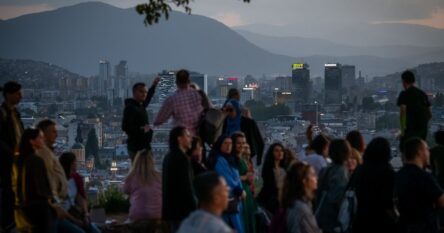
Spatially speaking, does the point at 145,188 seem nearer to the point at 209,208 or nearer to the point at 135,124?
the point at 135,124

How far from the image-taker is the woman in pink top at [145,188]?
13.9 m

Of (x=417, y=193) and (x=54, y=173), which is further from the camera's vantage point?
(x=54, y=173)

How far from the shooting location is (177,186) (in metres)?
12.2

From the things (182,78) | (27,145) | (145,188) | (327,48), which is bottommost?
(145,188)

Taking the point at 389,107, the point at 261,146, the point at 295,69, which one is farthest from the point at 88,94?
the point at 261,146

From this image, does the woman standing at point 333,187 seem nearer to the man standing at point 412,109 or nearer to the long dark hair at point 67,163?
the long dark hair at point 67,163

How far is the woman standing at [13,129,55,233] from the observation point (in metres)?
11.4

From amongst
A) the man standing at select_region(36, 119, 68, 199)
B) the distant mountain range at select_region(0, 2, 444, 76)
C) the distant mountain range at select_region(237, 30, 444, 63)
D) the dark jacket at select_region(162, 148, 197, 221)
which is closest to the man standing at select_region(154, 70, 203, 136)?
the dark jacket at select_region(162, 148, 197, 221)

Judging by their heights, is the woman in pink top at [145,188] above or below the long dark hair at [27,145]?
below

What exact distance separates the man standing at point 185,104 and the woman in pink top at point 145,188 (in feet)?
3.57

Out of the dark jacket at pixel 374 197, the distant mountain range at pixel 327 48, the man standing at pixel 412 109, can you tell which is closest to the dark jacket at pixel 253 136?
the man standing at pixel 412 109

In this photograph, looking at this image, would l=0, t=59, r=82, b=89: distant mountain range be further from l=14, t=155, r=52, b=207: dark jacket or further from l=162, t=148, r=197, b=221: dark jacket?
l=14, t=155, r=52, b=207: dark jacket

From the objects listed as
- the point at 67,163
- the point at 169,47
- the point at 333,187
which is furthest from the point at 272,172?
the point at 169,47

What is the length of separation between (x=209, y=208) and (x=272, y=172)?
6439 mm
